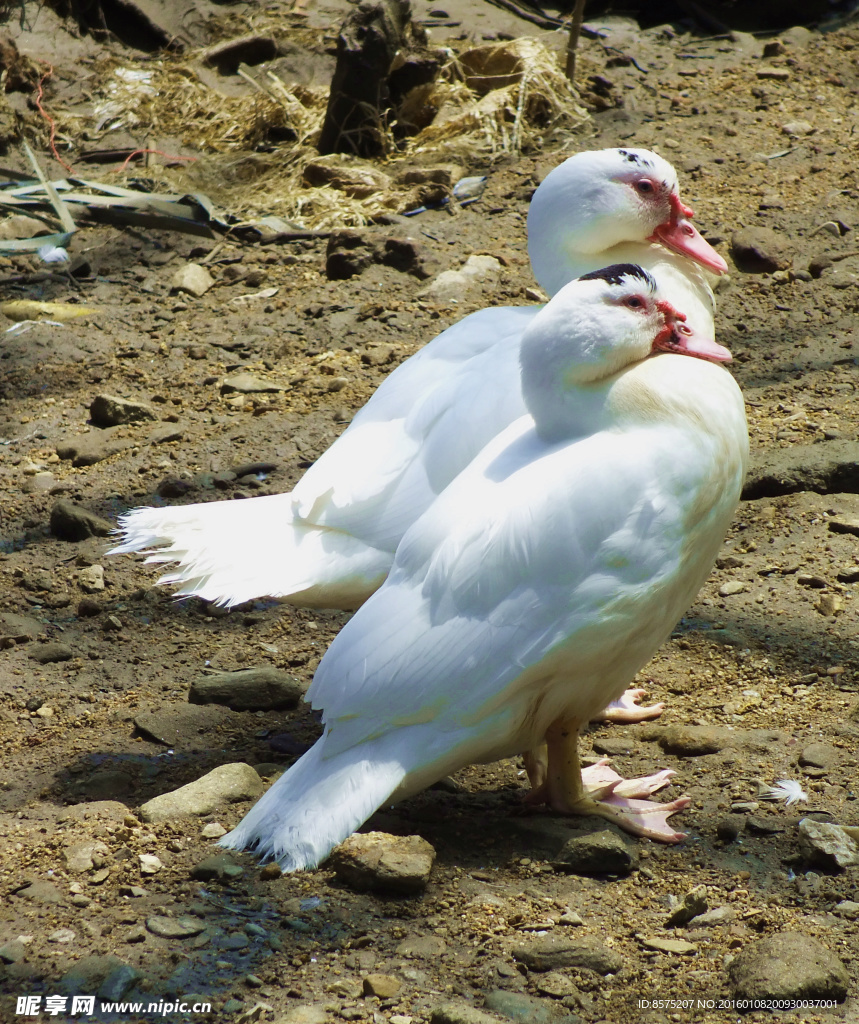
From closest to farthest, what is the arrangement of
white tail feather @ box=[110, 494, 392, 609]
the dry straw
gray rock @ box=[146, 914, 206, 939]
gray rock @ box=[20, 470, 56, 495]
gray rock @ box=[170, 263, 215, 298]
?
gray rock @ box=[146, 914, 206, 939] → white tail feather @ box=[110, 494, 392, 609] → gray rock @ box=[20, 470, 56, 495] → gray rock @ box=[170, 263, 215, 298] → the dry straw

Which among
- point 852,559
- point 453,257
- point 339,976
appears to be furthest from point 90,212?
point 339,976

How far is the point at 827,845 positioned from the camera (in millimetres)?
2609

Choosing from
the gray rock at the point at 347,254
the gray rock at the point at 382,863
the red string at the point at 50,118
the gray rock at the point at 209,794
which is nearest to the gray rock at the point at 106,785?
the gray rock at the point at 209,794

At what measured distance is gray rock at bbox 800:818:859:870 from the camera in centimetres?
259

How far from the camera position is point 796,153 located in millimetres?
6914

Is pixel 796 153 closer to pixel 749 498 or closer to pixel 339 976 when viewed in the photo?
pixel 749 498

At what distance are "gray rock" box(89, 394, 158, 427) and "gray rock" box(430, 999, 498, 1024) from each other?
3654 millimetres

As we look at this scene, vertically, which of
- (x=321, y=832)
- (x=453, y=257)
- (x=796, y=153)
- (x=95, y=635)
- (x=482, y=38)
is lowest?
(x=95, y=635)

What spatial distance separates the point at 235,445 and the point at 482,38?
5.12m

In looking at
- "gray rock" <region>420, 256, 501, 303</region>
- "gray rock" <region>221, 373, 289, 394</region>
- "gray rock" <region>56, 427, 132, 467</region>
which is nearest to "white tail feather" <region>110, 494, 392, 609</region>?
"gray rock" <region>56, 427, 132, 467</region>

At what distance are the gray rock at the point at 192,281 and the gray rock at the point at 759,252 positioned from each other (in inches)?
113

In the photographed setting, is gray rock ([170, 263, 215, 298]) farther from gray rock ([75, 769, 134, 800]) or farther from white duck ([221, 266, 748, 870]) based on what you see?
white duck ([221, 266, 748, 870])

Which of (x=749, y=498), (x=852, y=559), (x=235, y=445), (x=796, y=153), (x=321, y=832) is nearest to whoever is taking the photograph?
(x=321, y=832)

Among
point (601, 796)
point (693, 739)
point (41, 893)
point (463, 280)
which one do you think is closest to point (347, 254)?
point (463, 280)
